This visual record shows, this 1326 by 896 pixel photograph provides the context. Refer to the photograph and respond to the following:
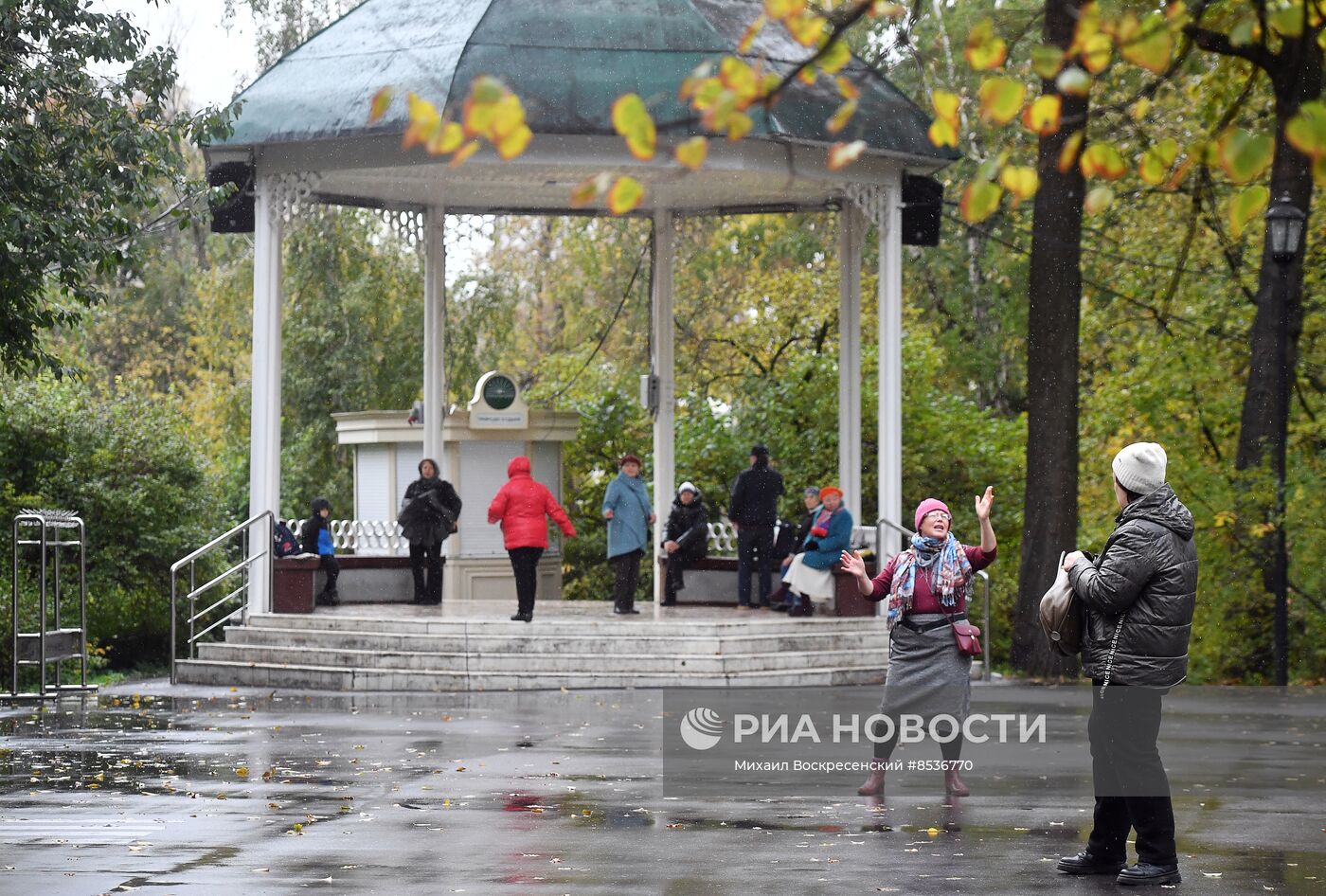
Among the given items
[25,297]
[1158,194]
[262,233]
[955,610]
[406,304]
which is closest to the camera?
[955,610]

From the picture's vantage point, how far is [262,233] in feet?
67.1

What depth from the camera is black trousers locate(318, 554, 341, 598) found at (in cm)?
2153

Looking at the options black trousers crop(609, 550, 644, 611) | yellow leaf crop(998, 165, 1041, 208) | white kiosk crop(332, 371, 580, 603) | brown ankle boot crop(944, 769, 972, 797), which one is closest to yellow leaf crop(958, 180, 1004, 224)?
yellow leaf crop(998, 165, 1041, 208)

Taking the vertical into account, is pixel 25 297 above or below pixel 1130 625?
above

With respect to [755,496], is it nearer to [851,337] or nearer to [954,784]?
[851,337]

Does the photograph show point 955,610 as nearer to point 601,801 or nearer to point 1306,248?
point 601,801

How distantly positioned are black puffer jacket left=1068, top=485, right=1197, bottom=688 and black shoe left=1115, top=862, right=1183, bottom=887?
2.53ft

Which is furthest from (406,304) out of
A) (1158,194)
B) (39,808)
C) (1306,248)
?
(39,808)

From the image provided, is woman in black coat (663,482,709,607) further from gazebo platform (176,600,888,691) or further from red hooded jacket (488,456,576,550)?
red hooded jacket (488,456,576,550)

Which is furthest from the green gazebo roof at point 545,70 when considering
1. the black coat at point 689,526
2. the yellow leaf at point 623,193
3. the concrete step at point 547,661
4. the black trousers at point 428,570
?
the yellow leaf at point 623,193

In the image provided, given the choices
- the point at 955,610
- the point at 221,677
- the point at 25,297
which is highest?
the point at 25,297

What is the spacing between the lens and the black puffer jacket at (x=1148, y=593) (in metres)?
7.57

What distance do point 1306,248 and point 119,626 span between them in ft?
47.6

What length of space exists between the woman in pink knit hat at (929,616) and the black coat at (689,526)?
11.9m
